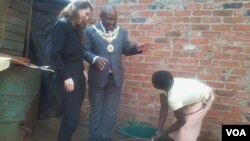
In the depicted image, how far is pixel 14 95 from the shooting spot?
12.8ft

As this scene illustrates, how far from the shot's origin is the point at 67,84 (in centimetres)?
369

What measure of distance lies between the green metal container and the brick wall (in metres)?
1.43

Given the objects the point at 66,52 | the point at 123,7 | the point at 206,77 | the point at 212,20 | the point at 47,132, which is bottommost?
the point at 47,132

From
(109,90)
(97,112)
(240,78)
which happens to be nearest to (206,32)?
(240,78)

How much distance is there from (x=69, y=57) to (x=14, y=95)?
0.73 meters

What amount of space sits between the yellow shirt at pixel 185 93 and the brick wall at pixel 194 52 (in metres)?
0.49

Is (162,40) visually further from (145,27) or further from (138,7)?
(138,7)

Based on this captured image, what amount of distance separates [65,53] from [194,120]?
5.05 feet

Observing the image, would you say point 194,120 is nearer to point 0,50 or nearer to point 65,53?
point 65,53

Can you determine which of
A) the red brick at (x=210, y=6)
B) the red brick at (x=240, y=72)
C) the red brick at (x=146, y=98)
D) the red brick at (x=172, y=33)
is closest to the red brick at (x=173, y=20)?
the red brick at (x=172, y=33)

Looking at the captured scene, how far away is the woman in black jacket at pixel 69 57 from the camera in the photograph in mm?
3730

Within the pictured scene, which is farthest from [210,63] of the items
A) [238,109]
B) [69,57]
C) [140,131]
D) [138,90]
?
[69,57]

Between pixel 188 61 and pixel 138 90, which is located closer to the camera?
pixel 188 61

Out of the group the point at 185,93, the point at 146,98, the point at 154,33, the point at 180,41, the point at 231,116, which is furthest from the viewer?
the point at 146,98
